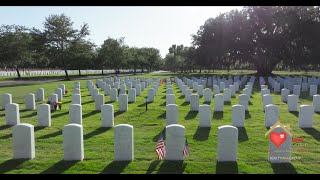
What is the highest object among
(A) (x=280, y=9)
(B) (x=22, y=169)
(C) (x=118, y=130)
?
(A) (x=280, y=9)

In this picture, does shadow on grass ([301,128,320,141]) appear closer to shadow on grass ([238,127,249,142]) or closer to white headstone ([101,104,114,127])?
shadow on grass ([238,127,249,142])

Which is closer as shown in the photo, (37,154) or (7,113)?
(37,154)

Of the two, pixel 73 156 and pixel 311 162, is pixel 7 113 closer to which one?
pixel 73 156

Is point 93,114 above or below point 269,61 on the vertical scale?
below

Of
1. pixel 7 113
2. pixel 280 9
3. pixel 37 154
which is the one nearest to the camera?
pixel 37 154

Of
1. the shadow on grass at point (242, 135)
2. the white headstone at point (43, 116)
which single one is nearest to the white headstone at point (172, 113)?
the shadow on grass at point (242, 135)

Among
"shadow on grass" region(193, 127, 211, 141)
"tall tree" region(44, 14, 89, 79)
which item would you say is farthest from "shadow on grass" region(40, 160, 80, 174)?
"tall tree" region(44, 14, 89, 79)

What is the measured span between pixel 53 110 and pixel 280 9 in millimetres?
41605

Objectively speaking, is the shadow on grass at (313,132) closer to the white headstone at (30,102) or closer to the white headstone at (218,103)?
the white headstone at (218,103)

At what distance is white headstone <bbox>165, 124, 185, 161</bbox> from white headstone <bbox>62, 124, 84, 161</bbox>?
2.16 m

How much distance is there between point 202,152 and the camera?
8.45 m

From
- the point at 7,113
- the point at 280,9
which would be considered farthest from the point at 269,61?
the point at 7,113

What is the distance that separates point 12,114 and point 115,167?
643 cm

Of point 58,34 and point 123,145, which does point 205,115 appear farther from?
point 58,34
